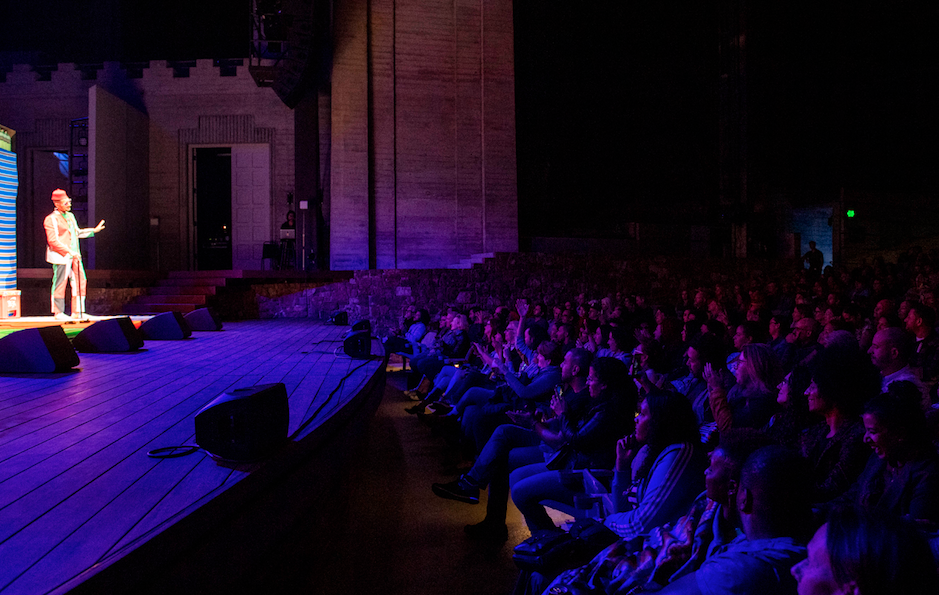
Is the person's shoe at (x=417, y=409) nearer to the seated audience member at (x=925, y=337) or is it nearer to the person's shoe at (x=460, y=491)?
the person's shoe at (x=460, y=491)

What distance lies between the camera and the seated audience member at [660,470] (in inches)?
90.2

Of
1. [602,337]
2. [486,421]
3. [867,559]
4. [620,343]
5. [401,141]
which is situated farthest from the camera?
[401,141]

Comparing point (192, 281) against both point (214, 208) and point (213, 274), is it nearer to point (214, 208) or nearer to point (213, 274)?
point (213, 274)

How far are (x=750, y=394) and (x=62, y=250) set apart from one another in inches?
327

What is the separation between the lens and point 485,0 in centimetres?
1347

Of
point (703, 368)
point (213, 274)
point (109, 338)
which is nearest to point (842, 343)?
point (703, 368)

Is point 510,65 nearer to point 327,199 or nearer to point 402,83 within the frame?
point 402,83

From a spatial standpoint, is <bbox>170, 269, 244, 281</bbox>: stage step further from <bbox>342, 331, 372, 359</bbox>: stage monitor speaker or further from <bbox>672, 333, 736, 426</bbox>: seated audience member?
<bbox>672, 333, 736, 426</bbox>: seated audience member

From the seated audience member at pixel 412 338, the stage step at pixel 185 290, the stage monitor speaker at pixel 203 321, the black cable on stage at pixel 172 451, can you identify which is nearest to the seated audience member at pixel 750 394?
the black cable on stage at pixel 172 451

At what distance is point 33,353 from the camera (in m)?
4.71

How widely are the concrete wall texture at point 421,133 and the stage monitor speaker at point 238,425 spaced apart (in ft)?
35.2

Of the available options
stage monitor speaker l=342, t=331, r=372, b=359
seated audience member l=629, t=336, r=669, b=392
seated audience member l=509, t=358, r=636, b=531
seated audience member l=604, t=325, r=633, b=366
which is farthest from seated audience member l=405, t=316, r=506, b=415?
seated audience member l=509, t=358, r=636, b=531

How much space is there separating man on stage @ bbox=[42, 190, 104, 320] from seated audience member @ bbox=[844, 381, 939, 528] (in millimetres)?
8583

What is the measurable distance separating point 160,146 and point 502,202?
26.5ft
